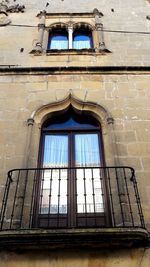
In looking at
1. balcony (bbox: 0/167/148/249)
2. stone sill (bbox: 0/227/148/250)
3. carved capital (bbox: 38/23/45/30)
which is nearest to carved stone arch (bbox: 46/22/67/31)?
carved capital (bbox: 38/23/45/30)

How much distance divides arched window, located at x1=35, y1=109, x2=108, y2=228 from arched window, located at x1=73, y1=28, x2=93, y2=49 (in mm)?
3073

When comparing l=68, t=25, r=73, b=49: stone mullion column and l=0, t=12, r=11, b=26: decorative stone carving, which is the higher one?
l=0, t=12, r=11, b=26: decorative stone carving

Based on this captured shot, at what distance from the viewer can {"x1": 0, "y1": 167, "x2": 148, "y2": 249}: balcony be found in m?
5.11

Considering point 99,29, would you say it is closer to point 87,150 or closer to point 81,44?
point 81,44

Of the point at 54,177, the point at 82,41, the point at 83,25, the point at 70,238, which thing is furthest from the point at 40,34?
the point at 70,238

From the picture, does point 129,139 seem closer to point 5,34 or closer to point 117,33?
point 117,33

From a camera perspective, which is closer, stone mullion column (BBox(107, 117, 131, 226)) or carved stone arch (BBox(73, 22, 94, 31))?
stone mullion column (BBox(107, 117, 131, 226))

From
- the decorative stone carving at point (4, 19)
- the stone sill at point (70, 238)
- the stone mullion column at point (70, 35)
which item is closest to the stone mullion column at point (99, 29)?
the stone mullion column at point (70, 35)

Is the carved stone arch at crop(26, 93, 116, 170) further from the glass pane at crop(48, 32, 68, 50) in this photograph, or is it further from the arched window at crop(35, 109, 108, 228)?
the glass pane at crop(48, 32, 68, 50)

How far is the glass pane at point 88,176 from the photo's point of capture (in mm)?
6168

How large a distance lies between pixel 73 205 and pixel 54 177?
741 mm

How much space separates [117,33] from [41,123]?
4.47m

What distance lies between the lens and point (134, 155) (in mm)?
6895

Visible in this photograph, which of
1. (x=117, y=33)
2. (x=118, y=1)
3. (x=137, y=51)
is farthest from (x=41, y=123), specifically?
(x=118, y=1)
